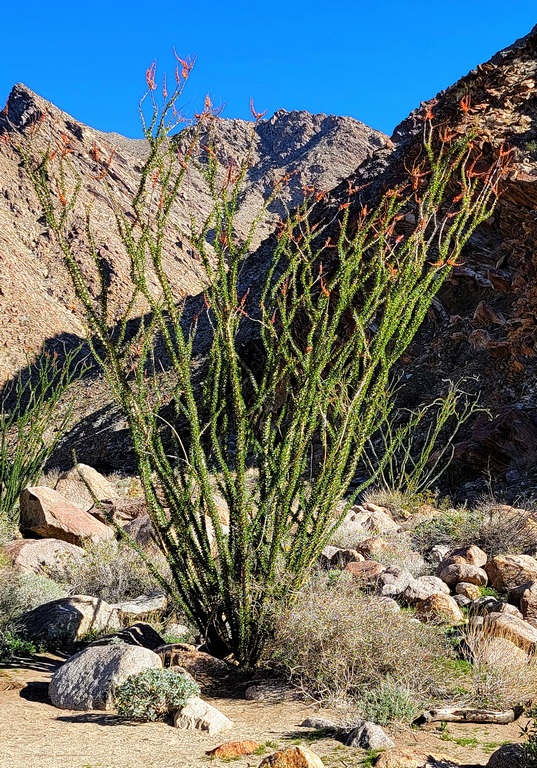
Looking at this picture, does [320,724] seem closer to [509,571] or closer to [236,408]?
[236,408]

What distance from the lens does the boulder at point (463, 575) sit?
608 cm

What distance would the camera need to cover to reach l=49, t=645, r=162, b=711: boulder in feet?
12.8

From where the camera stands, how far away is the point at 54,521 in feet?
28.0

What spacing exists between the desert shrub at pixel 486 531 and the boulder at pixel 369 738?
14.3ft

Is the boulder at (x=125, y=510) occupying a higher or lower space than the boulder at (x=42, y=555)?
higher

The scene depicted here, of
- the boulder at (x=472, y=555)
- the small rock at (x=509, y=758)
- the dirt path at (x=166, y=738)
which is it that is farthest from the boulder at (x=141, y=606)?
the small rock at (x=509, y=758)

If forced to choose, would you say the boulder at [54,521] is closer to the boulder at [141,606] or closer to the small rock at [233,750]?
the boulder at [141,606]

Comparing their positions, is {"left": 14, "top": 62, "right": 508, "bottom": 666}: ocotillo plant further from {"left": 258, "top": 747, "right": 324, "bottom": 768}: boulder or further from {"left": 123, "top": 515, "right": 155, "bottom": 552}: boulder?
{"left": 123, "top": 515, "right": 155, "bottom": 552}: boulder

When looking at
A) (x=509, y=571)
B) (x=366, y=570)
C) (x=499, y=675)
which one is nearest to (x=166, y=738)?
(x=499, y=675)

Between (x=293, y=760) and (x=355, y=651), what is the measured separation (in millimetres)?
1273

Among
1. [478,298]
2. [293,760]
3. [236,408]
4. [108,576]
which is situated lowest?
[108,576]

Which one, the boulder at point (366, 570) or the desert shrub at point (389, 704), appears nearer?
the desert shrub at point (389, 704)

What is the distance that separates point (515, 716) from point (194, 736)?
1629 mm

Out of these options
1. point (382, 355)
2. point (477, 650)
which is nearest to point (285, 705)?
point (477, 650)
